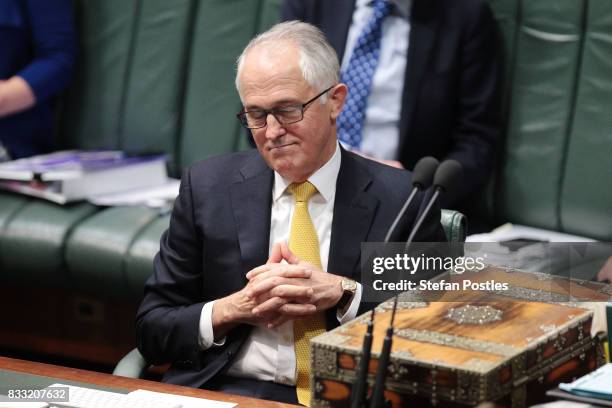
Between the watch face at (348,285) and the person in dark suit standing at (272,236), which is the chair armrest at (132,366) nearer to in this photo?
the person in dark suit standing at (272,236)

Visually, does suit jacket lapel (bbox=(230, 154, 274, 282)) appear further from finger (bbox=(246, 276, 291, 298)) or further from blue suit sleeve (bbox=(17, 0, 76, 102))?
blue suit sleeve (bbox=(17, 0, 76, 102))

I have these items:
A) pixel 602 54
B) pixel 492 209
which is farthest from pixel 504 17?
pixel 492 209

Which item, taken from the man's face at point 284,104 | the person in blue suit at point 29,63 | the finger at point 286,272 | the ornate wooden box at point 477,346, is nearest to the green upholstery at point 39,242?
the person in blue suit at point 29,63

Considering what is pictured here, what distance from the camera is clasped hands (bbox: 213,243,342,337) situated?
2.23 m

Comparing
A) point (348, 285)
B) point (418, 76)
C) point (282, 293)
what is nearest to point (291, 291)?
point (282, 293)

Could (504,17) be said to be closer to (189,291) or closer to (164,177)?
(164,177)

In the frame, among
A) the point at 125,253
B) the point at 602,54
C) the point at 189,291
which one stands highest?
the point at 602,54

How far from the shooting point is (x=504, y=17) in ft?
11.9

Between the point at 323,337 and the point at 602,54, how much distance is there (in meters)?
2.01

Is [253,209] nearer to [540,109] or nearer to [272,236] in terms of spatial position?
[272,236]

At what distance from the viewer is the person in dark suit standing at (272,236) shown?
2.30 m

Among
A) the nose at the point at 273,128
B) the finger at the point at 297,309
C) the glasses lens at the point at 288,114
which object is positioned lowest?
the finger at the point at 297,309

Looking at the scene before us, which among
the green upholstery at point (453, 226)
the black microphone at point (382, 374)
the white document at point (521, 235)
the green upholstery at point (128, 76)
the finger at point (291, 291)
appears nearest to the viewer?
the black microphone at point (382, 374)

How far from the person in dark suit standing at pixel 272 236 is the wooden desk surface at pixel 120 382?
0.31m
